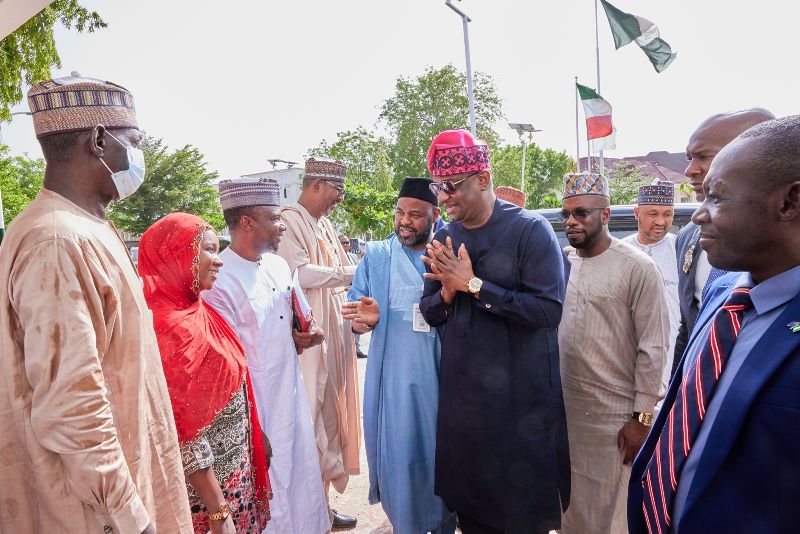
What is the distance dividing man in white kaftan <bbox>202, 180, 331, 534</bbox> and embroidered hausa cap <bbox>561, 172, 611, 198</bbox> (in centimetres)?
180

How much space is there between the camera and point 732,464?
1.26m

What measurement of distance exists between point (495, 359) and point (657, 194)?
3.25 metres

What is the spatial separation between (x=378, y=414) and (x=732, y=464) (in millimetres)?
2285

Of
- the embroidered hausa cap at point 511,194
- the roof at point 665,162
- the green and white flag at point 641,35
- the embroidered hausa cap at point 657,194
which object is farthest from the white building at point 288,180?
the embroidered hausa cap at point 657,194

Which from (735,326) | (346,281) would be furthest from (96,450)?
(346,281)

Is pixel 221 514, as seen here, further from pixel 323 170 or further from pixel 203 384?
pixel 323 170

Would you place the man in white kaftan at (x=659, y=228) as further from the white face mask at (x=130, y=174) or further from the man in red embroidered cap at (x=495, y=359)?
the white face mask at (x=130, y=174)

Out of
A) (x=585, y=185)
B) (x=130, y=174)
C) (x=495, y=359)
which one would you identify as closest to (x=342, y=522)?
(x=495, y=359)

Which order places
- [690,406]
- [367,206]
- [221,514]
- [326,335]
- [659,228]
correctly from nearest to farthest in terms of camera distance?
[690,406] < [221,514] < [326,335] < [659,228] < [367,206]

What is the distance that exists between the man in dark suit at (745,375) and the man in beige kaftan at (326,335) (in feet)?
8.57

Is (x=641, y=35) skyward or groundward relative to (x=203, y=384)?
skyward

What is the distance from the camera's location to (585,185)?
3.32 m

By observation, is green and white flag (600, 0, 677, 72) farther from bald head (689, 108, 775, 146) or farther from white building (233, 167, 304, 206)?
white building (233, 167, 304, 206)

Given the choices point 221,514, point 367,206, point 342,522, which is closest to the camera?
point 221,514
